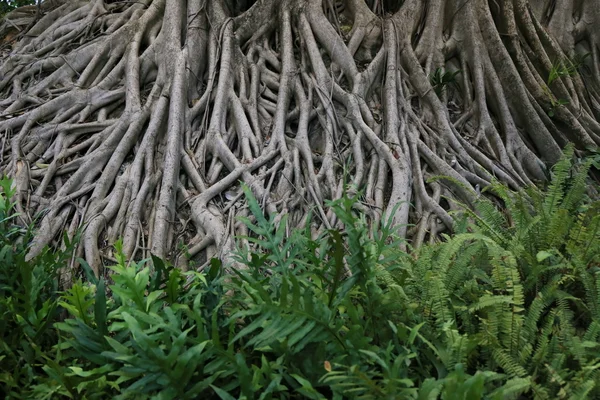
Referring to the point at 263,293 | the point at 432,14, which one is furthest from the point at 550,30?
the point at 263,293

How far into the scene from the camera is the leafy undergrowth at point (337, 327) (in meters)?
1.76

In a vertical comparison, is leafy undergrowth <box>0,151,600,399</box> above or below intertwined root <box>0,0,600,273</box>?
below

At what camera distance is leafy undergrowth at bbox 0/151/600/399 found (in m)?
1.76

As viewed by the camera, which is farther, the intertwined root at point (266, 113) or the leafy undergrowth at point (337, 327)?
the intertwined root at point (266, 113)

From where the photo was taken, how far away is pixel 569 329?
2.02 m

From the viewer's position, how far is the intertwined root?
3467 mm

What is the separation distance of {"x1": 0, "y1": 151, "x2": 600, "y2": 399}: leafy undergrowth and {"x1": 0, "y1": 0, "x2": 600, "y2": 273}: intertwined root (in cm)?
71

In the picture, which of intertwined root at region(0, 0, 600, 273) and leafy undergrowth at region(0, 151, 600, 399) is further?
intertwined root at region(0, 0, 600, 273)

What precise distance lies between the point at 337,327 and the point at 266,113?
2810 millimetres

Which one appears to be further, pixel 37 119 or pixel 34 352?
pixel 37 119

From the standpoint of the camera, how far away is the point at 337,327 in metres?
1.83

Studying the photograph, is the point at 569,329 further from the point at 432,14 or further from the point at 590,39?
the point at 590,39

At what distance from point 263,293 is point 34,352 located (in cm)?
120

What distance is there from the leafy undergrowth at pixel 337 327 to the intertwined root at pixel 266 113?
0.71m
